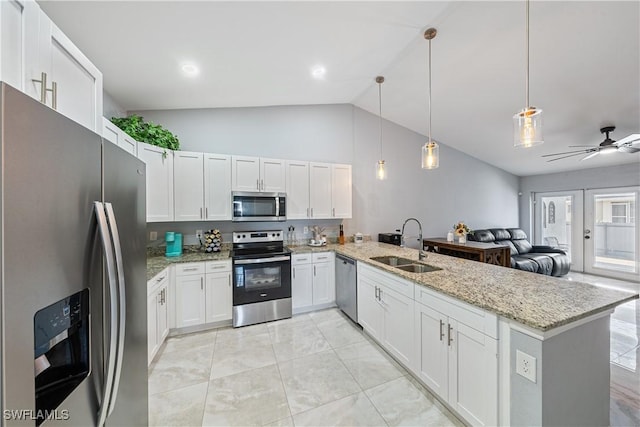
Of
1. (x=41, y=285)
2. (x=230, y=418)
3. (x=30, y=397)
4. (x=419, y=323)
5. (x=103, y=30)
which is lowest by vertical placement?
(x=230, y=418)

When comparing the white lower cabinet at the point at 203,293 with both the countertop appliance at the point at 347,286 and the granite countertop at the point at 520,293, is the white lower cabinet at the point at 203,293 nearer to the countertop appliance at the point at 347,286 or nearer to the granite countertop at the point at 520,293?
the granite countertop at the point at 520,293

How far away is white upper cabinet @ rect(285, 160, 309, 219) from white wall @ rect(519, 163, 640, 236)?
244 inches

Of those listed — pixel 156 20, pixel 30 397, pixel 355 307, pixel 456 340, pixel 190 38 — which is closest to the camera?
pixel 30 397

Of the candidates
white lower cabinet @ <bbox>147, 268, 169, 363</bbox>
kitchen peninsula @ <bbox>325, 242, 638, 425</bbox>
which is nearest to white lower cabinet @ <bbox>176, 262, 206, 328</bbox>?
white lower cabinet @ <bbox>147, 268, 169, 363</bbox>

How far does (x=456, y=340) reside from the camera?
166cm

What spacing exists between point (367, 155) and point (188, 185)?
3.07 metres

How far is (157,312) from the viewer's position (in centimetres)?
243

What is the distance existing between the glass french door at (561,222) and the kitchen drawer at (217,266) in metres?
7.57

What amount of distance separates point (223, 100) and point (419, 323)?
3676mm

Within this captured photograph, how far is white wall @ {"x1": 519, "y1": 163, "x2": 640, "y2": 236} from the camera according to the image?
4.80 meters

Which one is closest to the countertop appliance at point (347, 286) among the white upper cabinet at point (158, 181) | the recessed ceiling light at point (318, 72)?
the white upper cabinet at point (158, 181)

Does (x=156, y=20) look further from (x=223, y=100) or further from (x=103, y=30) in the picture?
(x=223, y=100)

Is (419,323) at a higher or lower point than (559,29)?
lower

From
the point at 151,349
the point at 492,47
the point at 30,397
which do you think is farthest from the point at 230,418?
the point at 492,47
